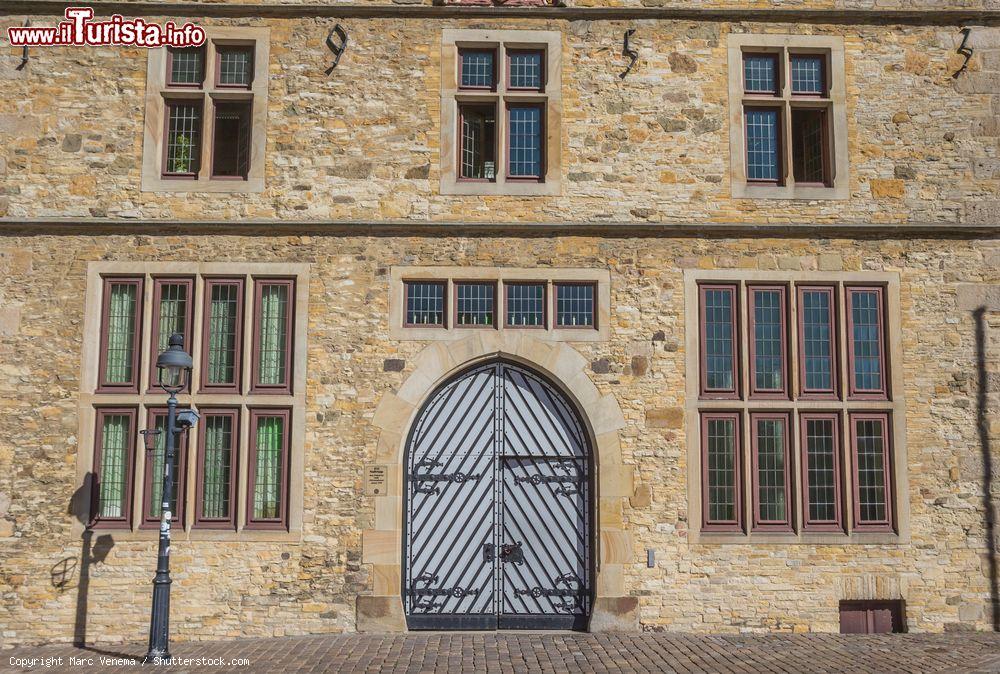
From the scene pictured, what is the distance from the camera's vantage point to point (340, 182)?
10.6 m

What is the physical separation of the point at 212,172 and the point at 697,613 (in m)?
7.03

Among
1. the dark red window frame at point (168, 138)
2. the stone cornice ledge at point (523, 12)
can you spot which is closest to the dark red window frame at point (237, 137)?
the dark red window frame at point (168, 138)

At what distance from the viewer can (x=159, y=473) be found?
403 inches

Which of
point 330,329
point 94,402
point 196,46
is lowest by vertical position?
point 94,402

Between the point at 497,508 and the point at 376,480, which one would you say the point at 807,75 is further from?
the point at 376,480

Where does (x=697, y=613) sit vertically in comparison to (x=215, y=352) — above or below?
below

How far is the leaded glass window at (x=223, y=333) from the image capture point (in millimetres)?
10398

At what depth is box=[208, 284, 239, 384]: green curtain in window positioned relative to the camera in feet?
34.2

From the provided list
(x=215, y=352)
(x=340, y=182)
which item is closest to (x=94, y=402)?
(x=215, y=352)

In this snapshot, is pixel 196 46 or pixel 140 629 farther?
pixel 196 46

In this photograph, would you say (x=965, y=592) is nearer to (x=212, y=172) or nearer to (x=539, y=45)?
(x=539, y=45)

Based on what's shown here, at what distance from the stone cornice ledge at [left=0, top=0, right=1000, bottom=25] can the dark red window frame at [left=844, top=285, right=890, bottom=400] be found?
3.07 m

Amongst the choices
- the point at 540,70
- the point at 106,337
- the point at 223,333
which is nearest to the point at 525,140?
the point at 540,70

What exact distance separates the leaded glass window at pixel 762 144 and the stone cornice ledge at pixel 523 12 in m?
1.06
